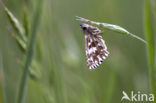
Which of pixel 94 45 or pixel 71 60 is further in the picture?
pixel 71 60

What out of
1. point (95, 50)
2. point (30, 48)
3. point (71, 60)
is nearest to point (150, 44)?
point (95, 50)

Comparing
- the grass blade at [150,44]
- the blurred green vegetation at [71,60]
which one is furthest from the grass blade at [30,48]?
the grass blade at [150,44]

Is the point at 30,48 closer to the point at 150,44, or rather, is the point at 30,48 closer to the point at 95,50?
the point at 95,50

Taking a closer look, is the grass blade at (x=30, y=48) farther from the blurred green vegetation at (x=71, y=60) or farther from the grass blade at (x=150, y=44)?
the grass blade at (x=150, y=44)

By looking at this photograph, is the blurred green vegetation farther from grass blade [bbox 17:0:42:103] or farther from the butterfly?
the butterfly

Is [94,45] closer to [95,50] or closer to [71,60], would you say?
[95,50]

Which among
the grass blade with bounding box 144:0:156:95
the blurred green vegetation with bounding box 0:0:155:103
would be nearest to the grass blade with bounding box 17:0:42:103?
the blurred green vegetation with bounding box 0:0:155:103
